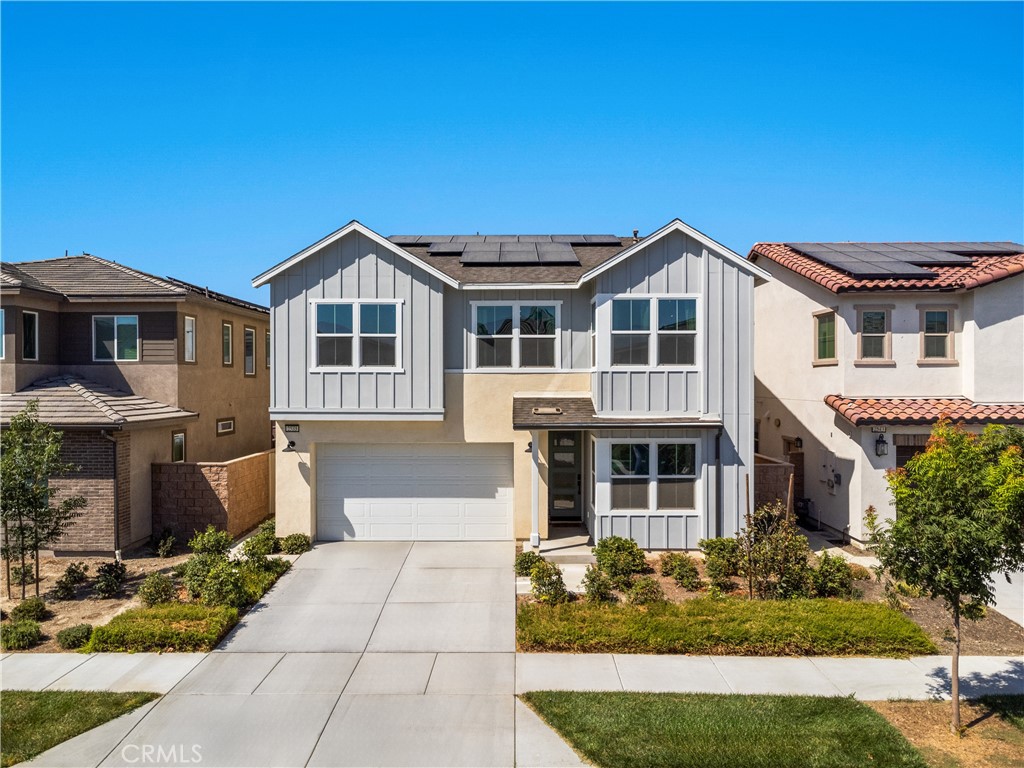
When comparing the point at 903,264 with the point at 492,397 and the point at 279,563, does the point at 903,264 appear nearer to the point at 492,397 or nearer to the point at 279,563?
the point at 492,397

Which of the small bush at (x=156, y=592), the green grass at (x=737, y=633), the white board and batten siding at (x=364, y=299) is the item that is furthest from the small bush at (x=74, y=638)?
the green grass at (x=737, y=633)

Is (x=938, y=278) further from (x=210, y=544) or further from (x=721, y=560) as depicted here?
(x=210, y=544)

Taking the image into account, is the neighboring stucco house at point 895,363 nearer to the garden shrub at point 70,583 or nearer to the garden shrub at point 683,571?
the garden shrub at point 683,571

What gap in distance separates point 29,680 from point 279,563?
4651 millimetres

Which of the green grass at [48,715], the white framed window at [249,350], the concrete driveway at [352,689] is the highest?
the white framed window at [249,350]

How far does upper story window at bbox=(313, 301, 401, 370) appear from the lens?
1402cm

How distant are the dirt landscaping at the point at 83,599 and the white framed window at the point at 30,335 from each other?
4826mm

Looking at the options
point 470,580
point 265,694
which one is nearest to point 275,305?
point 470,580

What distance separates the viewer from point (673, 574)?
12.1 meters

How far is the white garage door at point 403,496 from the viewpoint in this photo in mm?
14789

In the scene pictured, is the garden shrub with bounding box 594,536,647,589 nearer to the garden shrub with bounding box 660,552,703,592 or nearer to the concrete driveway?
the garden shrub with bounding box 660,552,703,592

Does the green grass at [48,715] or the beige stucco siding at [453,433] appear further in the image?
the beige stucco siding at [453,433]

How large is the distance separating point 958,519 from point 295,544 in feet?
39.2

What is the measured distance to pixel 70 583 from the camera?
11.2 meters
